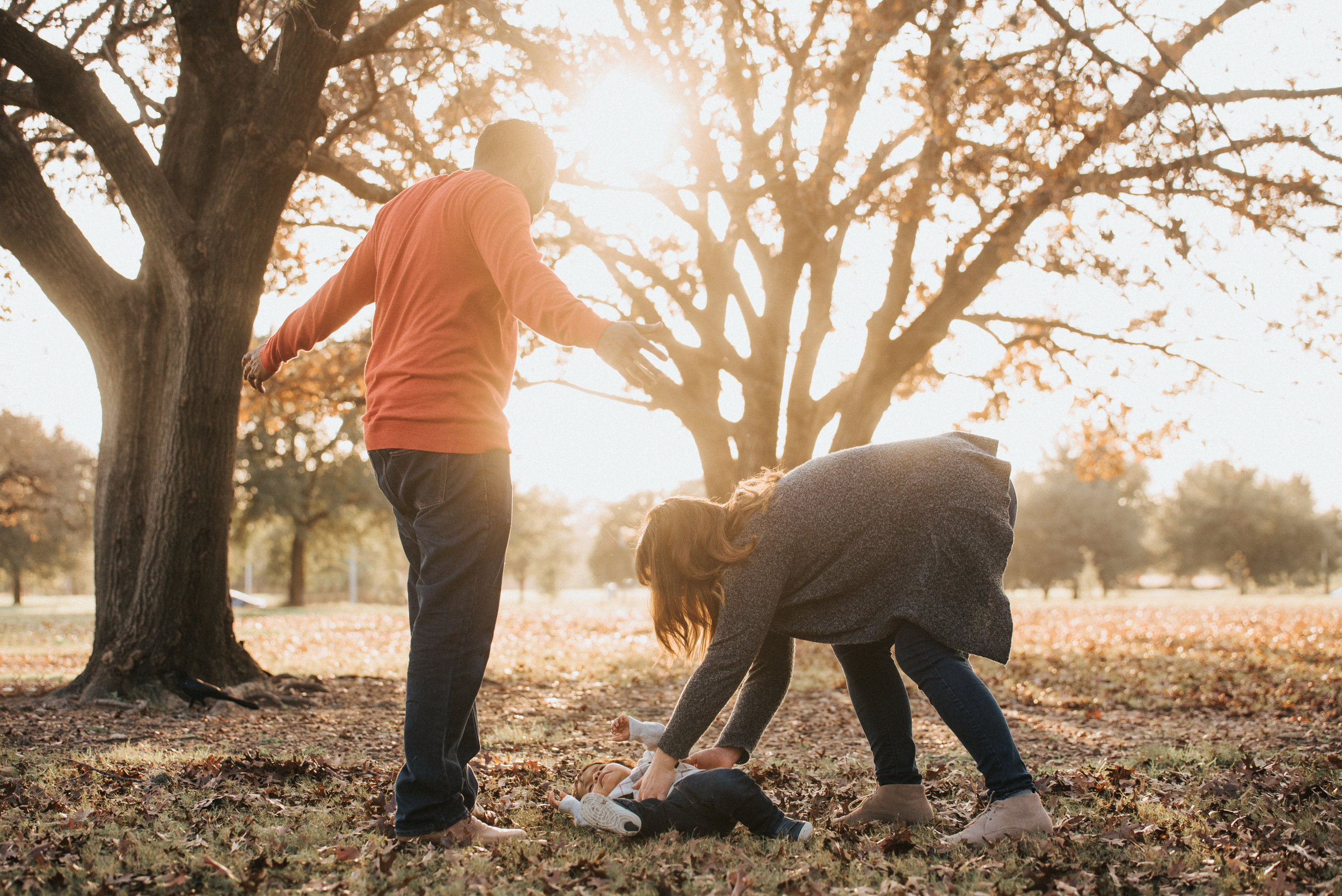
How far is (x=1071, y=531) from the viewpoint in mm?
43156

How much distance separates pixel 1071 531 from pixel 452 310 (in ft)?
148

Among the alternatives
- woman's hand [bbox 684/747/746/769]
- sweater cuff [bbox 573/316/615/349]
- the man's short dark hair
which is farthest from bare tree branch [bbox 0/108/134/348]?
woman's hand [bbox 684/747/746/769]

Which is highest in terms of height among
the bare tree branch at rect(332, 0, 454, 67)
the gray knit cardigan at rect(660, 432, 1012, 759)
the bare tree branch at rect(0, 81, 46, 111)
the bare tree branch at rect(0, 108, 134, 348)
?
the bare tree branch at rect(332, 0, 454, 67)

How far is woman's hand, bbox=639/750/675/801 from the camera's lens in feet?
9.35

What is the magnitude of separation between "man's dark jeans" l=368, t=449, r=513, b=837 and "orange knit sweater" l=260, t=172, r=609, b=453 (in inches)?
3.6

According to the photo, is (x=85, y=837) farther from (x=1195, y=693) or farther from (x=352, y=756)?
(x=1195, y=693)

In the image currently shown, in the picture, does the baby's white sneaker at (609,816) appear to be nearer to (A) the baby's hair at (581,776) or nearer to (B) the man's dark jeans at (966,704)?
(A) the baby's hair at (581,776)

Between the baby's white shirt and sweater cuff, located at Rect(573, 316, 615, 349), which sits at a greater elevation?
sweater cuff, located at Rect(573, 316, 615, 349)

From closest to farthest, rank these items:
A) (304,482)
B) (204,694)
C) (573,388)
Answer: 1. (204,694)
2. (573,388)
3. (304,482)

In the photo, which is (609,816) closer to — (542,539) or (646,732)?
(646,732)

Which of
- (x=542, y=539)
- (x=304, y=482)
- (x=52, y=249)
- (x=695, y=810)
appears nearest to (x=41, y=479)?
(x=304, y=482)

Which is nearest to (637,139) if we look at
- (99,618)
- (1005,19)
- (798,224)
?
(798,224)

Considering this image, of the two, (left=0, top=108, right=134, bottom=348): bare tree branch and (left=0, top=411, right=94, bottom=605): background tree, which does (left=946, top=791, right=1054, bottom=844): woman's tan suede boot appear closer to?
(left=0, top=108, right=134, bottom=348): bare tree branch

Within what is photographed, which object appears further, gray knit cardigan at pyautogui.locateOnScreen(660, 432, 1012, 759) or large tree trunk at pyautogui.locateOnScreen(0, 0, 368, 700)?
large tree trunk at pyautogui.locateOnScreen(0, 0, 368, 700)
